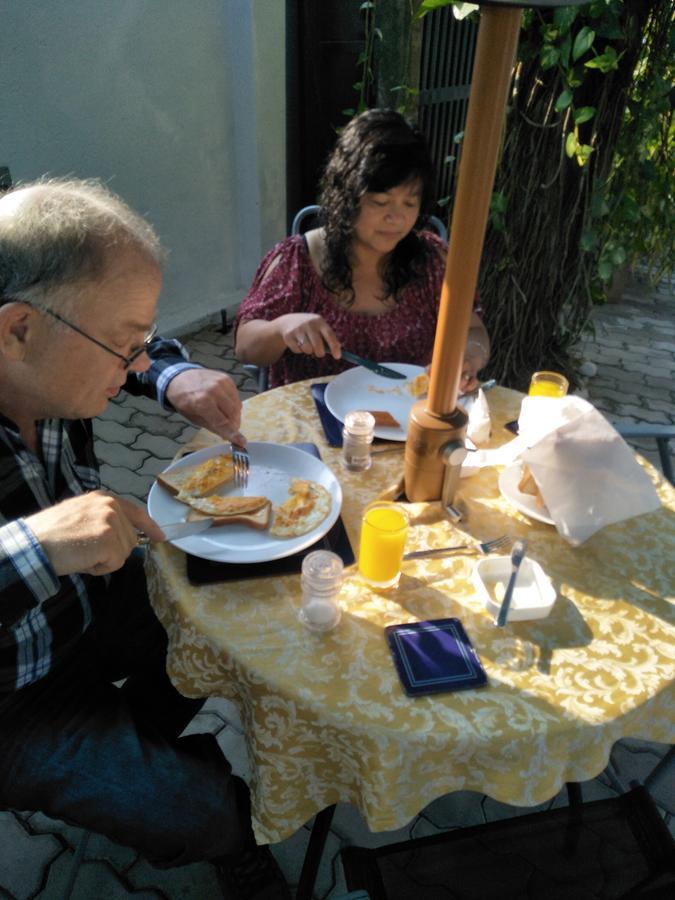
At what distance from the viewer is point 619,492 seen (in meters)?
1.22

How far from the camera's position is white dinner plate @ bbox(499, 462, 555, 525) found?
133 centimetres

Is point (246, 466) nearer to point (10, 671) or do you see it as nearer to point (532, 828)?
point (10, 671)

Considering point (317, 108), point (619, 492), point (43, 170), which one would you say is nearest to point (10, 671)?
point (619, 492)

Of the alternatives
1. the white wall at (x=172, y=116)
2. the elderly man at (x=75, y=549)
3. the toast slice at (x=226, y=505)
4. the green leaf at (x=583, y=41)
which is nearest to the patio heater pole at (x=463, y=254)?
the toast slice at (x=226, y=505)

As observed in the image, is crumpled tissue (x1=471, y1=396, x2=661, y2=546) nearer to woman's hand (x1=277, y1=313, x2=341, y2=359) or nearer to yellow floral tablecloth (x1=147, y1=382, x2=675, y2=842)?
yellow floral tablecloth (x1=147, y1=382, x2=675, y2=842)

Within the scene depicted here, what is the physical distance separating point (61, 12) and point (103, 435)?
81.3 inches

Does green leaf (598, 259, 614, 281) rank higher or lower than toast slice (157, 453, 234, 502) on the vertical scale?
lower

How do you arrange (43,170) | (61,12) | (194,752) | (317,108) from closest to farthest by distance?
(194,752), (61,12), (43,170), (317,108)

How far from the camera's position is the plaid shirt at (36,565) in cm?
98

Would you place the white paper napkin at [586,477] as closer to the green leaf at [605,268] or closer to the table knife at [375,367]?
the table knife at [375,367]

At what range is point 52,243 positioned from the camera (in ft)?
3.42

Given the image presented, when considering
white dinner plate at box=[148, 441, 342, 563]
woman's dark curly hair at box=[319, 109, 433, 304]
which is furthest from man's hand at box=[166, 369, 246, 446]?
woman's dark curly hair at box=[319, 109, 433, 304]

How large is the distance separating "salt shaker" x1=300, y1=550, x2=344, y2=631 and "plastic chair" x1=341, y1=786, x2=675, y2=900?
1.56ft

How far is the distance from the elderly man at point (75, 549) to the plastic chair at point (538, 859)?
1.04ft
